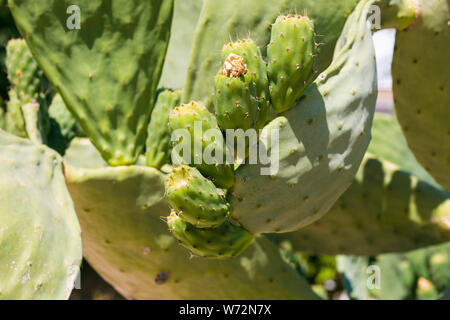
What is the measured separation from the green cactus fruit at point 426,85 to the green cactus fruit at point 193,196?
2.76 feet

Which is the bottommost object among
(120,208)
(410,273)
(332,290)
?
(332,290)

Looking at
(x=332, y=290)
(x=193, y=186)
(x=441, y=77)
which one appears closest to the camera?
(x=193, y=186)

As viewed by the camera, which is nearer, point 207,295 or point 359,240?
point 207,295

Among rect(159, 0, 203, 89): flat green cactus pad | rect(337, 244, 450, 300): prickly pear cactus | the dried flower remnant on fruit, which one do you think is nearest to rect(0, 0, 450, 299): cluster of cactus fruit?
the dried flower remnant on fruit

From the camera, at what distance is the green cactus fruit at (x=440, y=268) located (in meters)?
3.11

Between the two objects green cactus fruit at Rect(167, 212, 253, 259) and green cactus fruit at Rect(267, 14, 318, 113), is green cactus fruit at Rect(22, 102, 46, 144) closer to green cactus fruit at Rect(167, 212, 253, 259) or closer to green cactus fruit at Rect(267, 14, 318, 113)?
green cactus fruit at Rect(167, 212, 253, 259)

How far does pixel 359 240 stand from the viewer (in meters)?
2.13

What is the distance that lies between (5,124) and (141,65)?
0.69 meters

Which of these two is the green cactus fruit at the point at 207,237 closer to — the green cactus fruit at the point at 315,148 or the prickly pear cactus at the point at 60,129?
the green cactus fruit at the point at 315,148

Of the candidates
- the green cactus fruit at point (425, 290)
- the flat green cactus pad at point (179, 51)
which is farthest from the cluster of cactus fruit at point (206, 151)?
the green cactus fruit at point (425, 290)

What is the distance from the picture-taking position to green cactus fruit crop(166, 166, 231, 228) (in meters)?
1.19

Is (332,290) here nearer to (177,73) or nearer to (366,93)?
(177,73)

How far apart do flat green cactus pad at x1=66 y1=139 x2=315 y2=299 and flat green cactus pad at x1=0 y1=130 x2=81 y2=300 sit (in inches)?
4.3
